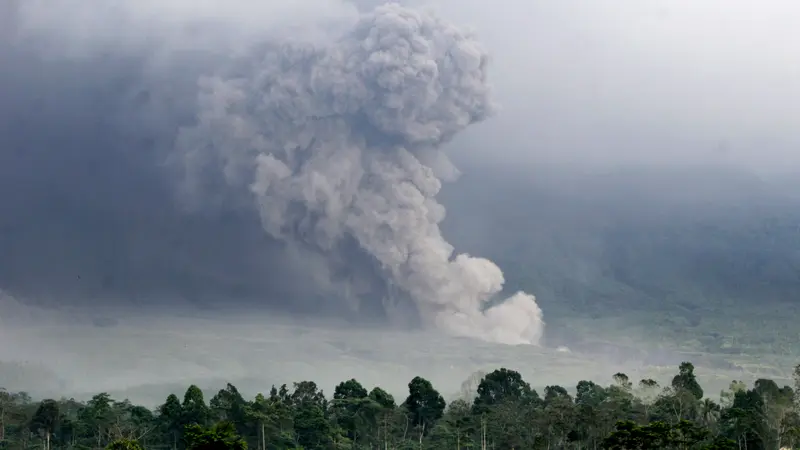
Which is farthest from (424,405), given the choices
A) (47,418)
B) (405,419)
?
(47,418)

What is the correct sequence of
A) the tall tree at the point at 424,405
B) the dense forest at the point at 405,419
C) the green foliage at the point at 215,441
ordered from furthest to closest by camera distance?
1. the tall tree at the point at 424,405
2. the dense forest at the point at 405,419
3. the green foliage at the point at 215,441

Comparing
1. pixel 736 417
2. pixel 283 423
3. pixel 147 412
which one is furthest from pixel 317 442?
pixel 736 417

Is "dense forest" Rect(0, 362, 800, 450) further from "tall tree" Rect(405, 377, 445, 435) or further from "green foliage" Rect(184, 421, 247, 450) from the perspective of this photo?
"green foliage" Rect(184, 421, 247, 450)

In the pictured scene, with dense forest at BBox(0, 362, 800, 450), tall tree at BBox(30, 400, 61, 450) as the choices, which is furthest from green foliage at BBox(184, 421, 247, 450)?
tall tree at BBox(30, 400, 61, 450)

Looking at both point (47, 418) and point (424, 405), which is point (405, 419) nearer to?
point (424, 405)

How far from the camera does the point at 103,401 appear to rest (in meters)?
119

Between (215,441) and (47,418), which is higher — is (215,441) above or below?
below

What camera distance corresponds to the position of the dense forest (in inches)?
3861

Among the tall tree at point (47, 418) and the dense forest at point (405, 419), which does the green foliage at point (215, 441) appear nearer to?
the dense forest at point (405, 419)

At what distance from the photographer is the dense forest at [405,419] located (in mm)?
98062

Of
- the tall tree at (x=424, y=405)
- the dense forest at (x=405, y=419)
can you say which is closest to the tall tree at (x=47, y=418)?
the dense forest at (x=405, y=419)

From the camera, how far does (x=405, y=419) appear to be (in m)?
123

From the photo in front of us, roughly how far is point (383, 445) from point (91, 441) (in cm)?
3355

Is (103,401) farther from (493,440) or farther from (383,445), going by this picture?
(493,440)
